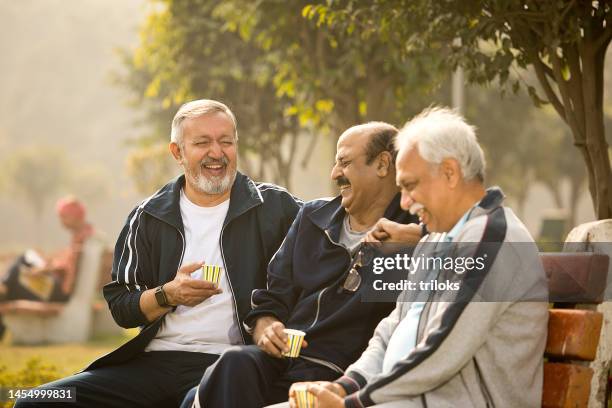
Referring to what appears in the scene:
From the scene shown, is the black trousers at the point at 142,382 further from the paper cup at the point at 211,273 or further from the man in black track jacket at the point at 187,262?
the paper cup at the point at 211,273

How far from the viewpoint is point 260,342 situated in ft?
14.0

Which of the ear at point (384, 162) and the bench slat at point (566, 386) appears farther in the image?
the ear at point (384, 162)

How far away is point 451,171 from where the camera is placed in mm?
3562

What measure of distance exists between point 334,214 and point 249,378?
35.2 inches

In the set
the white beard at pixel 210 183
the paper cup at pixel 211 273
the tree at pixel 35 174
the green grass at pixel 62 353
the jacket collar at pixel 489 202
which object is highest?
the tree at pixel 35 174

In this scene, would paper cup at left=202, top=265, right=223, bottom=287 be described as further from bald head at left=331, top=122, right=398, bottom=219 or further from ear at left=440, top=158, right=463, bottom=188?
ear at left=440, top=158, right=463, bottom=188

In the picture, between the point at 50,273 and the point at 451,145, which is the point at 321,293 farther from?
the point at 50,273

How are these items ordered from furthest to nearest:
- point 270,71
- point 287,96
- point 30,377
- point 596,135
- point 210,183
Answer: point 287,96 < point 270,71 < point 30,377 < point 596,135 < point 210,183

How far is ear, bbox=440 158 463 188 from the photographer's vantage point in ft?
11.7

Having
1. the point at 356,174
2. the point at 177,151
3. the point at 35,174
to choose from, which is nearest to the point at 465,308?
the point at 356,174

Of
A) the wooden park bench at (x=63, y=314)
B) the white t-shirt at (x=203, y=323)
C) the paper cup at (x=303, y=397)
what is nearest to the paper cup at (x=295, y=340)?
the paper cup at (x=303, y=397)

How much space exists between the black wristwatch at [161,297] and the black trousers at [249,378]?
0.54 meters

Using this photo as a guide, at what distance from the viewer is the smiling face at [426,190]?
358cm

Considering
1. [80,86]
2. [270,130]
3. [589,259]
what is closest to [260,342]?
[589,259]
